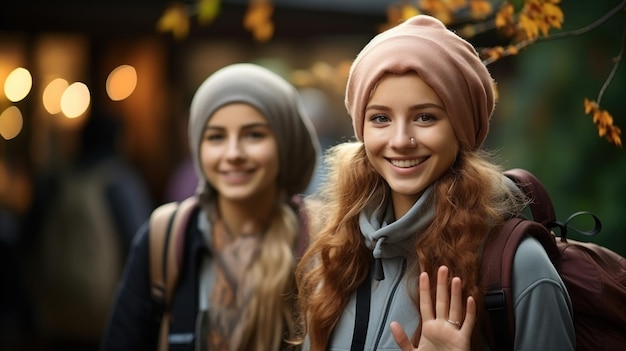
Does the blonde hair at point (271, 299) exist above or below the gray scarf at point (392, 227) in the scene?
below

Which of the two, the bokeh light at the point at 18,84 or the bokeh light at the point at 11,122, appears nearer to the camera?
the bokeh light at the point at 18,84

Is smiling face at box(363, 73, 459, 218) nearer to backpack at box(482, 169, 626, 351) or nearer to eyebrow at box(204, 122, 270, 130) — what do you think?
backpack at box(482, 169, 626, 351)

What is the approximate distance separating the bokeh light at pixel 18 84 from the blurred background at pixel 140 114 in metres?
0.02

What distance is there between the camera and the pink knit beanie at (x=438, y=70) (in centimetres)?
337

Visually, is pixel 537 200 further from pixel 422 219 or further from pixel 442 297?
pixel 442 297

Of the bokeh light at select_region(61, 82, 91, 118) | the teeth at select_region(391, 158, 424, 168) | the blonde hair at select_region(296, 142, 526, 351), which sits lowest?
the blonde hair at select_region(296, 142, 526, 351)

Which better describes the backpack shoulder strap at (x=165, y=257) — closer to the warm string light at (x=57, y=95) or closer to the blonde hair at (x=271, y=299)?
the blonde hair at (x=271, y=299)

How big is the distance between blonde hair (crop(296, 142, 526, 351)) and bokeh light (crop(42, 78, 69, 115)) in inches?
305

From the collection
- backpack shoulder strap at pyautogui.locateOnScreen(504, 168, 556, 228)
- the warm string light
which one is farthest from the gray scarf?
the warm string light

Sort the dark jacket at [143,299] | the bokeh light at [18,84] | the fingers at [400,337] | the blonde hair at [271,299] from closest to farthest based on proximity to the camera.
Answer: the fingers at [400,337] → the blonde hair at [271,299] → the dark jacket at [143,299] → the bokeh light at [18,84]

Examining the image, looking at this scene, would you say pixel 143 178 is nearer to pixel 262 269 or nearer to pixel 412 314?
pixel 262 269

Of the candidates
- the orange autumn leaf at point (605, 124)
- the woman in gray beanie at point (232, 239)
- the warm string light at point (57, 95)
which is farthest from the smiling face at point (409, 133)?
the warm string light at point (57, 95)

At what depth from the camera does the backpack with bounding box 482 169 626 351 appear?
3213 millimetres

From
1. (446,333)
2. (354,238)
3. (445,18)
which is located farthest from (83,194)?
(446,333)
